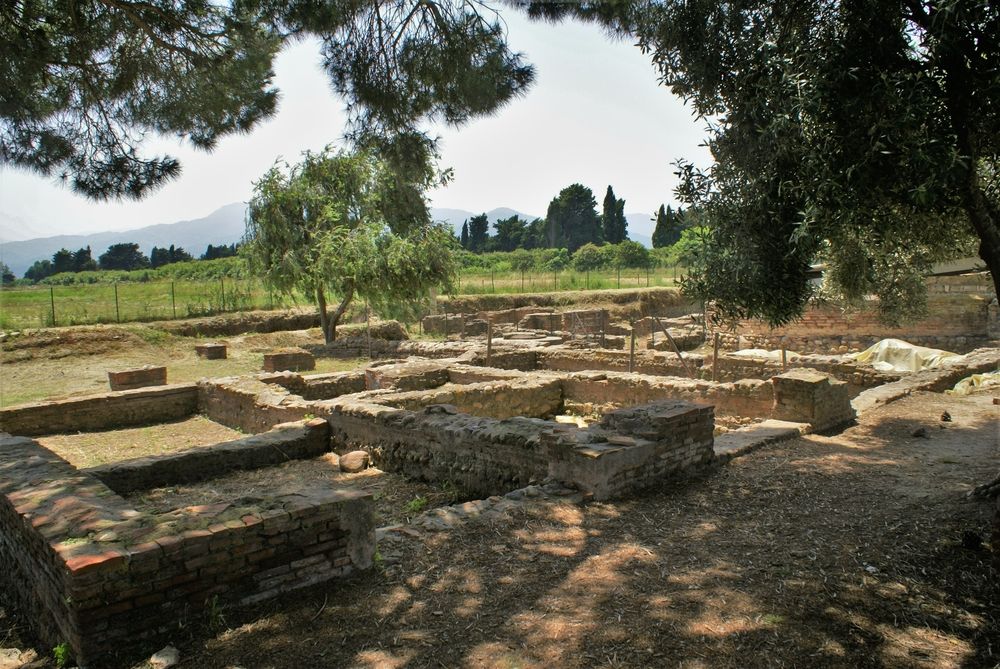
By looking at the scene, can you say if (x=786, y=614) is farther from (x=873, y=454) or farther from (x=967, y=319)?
(x=967, y=319)

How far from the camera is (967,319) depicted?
62.2 ft

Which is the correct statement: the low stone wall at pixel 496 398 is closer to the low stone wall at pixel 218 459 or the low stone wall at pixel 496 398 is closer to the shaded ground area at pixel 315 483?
the low stone wall at pixel 218 459

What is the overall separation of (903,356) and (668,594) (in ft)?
46.5

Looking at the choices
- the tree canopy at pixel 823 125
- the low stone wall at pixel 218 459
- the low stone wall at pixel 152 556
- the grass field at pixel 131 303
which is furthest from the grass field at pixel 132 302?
the low stone wall at pixel 152 556

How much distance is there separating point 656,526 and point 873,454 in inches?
144

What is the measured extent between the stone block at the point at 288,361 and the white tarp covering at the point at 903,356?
13264 mm

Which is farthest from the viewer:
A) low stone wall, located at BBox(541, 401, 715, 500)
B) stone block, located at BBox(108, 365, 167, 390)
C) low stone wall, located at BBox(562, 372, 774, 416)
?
stone block, located at BBox(108, 365, 167, 390)

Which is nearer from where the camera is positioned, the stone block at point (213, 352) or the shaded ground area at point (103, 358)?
the shaded ground area at point (103, 358)

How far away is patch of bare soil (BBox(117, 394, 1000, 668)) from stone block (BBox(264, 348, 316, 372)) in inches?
506

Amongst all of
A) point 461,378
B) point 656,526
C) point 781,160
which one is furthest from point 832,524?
point 461,378

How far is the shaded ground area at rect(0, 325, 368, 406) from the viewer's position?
625 inches

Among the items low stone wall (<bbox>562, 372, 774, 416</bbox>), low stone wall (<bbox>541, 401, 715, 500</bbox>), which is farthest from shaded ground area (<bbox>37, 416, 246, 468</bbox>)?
low stone wall (<bbox>541, 401, 715, 500</bbox>)

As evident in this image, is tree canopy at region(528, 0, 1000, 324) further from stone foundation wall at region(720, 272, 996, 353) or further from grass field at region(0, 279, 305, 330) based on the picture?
grass field at region(0, 279, 305, 330)

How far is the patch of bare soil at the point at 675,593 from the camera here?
11.2 ft
